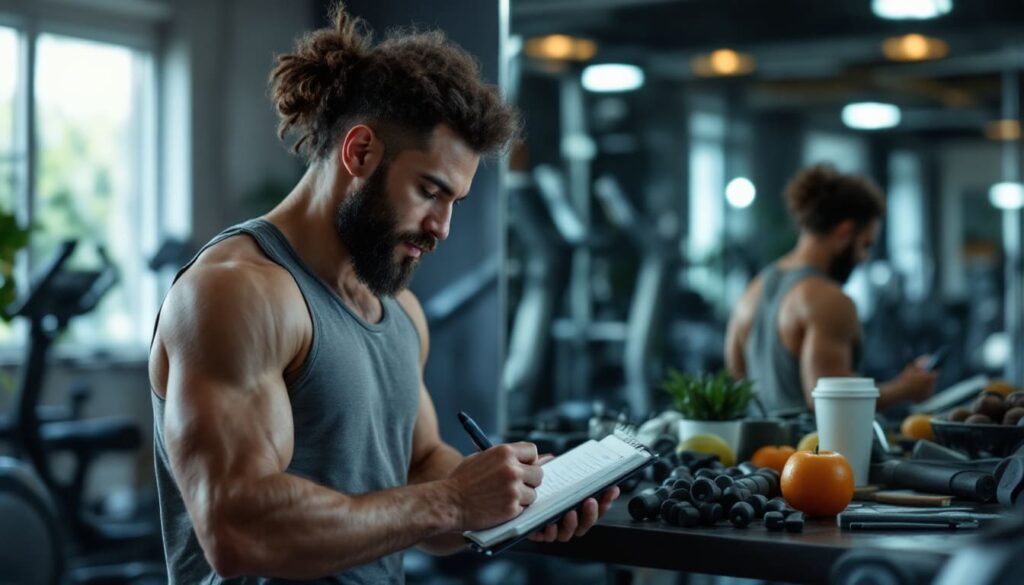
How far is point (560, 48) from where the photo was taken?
740 centimetres

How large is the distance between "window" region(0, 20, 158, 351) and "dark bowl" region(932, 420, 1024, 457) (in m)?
5.42

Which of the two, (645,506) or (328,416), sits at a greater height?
(328,416)

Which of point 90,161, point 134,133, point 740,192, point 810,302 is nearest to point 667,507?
point 810,302

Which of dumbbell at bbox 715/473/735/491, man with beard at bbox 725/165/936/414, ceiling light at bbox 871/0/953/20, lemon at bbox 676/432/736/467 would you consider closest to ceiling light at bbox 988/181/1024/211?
ceiling light at bbox 871/0/953/20

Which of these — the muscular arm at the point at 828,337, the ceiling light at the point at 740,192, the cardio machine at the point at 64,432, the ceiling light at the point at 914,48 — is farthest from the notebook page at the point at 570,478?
the ceiling light at the point at 740,192

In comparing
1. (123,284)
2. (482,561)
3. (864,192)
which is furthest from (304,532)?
(123,284)

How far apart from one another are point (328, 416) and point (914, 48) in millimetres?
5743

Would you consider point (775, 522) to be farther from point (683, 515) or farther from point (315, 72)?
point (315, 72)

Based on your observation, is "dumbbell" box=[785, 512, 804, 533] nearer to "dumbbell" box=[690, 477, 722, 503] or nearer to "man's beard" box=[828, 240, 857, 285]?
"dumbbell" box=[690, 477, 722, 503]

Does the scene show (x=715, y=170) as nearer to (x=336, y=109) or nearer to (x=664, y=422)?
(x=664, y=422)

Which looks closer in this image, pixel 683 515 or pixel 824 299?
pixel 683 515

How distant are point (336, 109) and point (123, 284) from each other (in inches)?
219

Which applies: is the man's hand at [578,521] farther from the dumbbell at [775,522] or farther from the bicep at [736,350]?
the bicep at [736,350]

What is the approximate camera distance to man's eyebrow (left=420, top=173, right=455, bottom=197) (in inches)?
68.2
